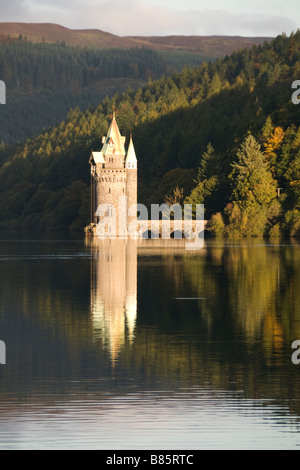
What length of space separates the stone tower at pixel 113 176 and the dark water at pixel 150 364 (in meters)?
88.8

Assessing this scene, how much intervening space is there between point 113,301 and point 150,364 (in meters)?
18.6

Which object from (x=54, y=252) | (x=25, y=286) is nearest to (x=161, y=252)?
(x=54, y=252)

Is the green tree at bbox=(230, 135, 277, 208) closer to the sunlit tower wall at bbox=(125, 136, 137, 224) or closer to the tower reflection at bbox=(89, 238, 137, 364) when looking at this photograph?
the sunlit tower wall at bbox=(125, 136, 137, 224)

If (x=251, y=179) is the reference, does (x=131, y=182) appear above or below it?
above

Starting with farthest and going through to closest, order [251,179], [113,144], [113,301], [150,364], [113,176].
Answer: [113,144]
[113,176]
[251,179]
[113,301]
[150,364]

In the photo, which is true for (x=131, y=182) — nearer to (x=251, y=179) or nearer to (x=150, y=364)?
A: (x=251, y=179)

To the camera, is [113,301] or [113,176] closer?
[113,301]

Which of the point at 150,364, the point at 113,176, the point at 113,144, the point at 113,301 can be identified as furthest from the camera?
the point at 113,144

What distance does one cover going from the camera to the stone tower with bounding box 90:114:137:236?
492 ft

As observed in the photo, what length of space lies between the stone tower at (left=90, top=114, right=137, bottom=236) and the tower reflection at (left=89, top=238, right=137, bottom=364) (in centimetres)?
6605

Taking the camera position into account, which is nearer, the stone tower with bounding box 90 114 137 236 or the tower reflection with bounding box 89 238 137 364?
the tower reflection with bounding box 89 238 137 364

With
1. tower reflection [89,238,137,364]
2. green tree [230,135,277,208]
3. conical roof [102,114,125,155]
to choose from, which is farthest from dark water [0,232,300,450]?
conical roof [102,114,125,155]

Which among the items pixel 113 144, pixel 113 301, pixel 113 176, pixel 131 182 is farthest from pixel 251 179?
pixel 113 301

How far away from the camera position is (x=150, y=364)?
29.5 m
